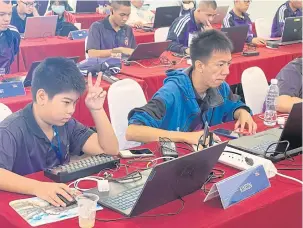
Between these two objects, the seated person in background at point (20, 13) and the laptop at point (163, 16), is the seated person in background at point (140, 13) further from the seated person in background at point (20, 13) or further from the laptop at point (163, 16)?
the seated person in background at point (20, 13)

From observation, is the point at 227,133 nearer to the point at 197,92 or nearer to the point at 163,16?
the point at 197,92

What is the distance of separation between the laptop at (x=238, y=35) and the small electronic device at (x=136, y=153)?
7.81 ft

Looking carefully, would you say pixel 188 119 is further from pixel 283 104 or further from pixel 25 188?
pixel 25 188

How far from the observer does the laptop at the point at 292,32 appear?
15.6 ft

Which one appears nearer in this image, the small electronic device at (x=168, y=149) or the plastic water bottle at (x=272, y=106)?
the small electronic device at (x=168, y=149)

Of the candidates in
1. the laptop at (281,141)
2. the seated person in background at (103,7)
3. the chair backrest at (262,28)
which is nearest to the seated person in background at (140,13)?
the seated person in background at (103,7)

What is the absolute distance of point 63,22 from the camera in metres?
6.23

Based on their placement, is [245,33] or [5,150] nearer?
[5,150]

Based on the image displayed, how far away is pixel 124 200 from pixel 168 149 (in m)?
0.48

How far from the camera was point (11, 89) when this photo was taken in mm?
3006

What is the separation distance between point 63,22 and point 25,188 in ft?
16.0

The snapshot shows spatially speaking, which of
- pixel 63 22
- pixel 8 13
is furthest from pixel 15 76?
pixel 63 22

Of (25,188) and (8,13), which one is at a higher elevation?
(8,13)

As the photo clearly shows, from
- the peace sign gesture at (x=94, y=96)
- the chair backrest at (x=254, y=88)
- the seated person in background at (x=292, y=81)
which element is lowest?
the chair backrest at (x=254, y=88)
